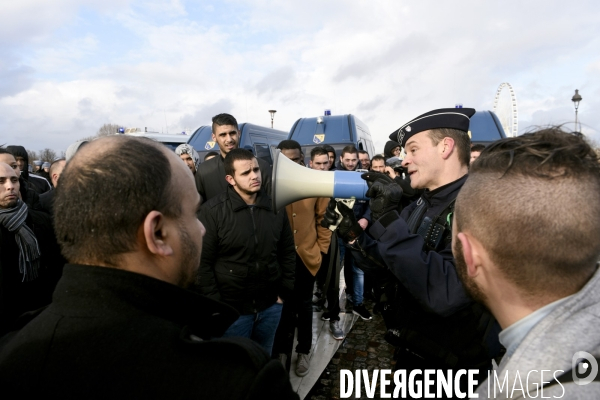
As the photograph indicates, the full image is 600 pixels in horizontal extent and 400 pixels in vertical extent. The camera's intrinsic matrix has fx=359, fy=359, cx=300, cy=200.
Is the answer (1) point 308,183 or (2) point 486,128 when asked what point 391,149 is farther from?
(1) point 308,183

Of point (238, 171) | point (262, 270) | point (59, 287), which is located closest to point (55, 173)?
point (238, 171)

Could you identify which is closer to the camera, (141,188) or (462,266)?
(141,188)

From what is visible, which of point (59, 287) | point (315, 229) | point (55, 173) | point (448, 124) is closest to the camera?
point (59, 287)

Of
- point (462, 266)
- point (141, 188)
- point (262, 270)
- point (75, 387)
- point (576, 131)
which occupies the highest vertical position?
point (576, 131)

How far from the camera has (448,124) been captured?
2.06m

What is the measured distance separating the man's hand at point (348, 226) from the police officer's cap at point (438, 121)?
55cm

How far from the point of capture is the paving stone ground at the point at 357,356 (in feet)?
10.4

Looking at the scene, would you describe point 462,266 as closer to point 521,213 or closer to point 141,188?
point 521,213

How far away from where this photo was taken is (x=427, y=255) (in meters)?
1.76

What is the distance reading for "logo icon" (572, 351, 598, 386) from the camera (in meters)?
0.73

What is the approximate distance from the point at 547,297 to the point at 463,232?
267mm

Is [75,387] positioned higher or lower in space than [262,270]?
higher

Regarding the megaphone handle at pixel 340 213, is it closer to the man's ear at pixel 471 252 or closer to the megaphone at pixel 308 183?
the megaphone at pixel 308 183

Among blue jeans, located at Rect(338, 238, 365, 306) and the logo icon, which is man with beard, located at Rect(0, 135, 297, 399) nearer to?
the logo icon
